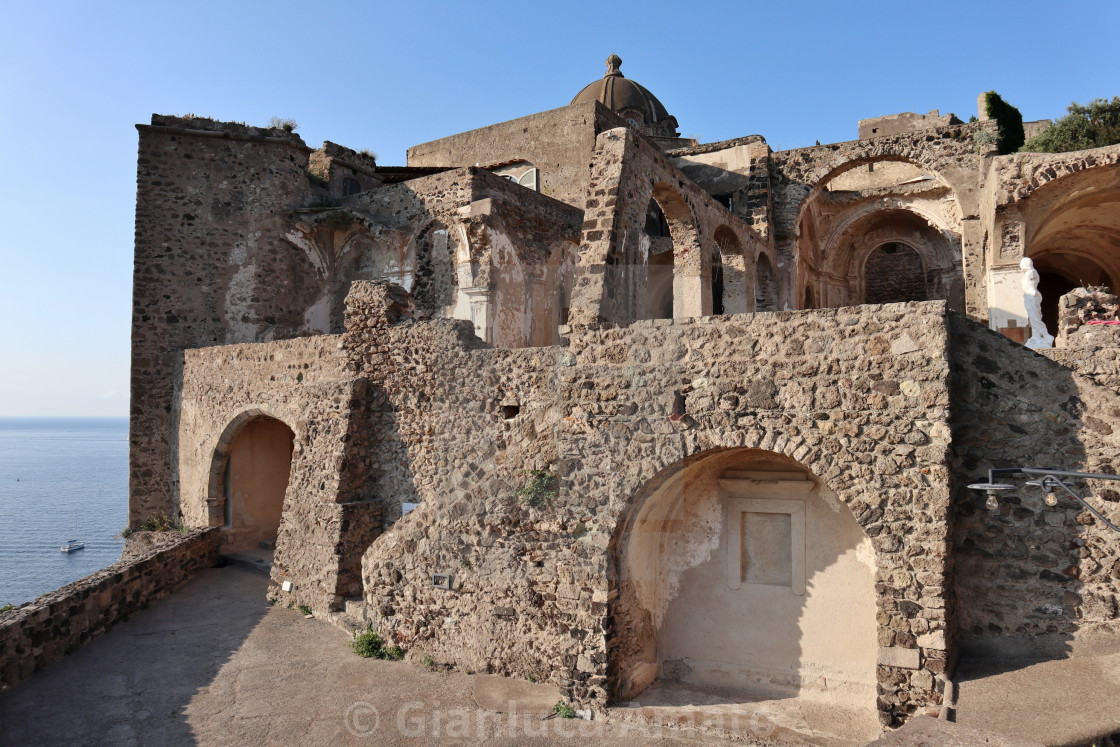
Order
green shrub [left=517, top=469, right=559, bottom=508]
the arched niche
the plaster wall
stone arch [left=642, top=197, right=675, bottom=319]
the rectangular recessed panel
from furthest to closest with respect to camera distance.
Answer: stone arch [left=642, top=197, right=675, bottom=319]
the plaster wall
the arched niche
green shrub [left=517, top=469, right=559, bottom=508]
the rectangular recessed panel

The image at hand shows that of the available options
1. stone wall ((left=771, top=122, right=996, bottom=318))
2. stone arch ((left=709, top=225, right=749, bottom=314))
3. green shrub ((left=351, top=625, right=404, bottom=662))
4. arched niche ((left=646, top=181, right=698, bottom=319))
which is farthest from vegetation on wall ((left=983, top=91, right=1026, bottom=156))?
green shrub ((left=351, top=625, right=404, bottom=662))

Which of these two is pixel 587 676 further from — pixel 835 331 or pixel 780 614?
pixel 835 331

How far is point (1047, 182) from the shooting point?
11.2m

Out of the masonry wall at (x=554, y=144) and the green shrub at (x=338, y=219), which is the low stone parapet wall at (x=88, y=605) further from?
the masonry wall at (x=554, y=144)

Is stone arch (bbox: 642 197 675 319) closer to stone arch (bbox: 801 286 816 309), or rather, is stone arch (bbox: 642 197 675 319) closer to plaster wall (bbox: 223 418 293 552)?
stone arch (bbox: 801 286 816 309)

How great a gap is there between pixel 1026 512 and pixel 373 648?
23.3 feet

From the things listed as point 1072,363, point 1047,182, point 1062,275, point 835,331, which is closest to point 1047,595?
point 1072,363

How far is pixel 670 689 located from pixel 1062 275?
1584 centimetres

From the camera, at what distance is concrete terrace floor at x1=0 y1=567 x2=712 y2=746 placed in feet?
22.8

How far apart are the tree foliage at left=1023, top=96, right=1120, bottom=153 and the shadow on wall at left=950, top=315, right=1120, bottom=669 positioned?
33.3 ft

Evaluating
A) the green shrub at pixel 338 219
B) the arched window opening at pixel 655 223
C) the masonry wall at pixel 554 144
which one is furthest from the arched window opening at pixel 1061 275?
the green shrub at pixel 338 219

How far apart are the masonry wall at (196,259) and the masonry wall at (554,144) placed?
497 centimetres

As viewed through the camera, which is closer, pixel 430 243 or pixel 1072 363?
pixel 1072 363

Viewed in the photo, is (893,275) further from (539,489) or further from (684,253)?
(539,489)
